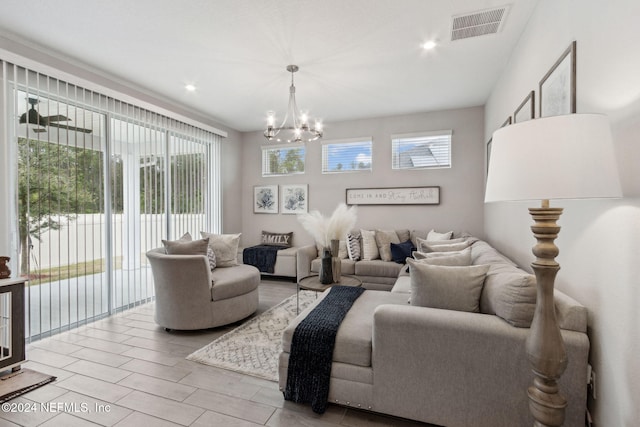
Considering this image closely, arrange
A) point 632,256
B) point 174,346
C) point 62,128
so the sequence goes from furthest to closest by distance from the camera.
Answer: point 62,128 → point 174,346 → point 632,256

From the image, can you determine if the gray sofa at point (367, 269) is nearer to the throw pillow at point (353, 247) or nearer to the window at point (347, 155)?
the throw pillow at point (353, 247)

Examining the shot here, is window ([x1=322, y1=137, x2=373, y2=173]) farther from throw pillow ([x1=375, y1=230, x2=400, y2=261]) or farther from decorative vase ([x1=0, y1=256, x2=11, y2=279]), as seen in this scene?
decorative vase ([x1=0, y1=256, x2=11, y2=279])

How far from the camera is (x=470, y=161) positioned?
4633 mm

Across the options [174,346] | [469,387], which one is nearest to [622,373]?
[469,387]

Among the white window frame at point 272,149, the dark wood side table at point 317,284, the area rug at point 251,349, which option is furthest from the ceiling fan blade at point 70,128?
the white window frame at point 272,149

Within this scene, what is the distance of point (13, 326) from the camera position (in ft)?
7.37

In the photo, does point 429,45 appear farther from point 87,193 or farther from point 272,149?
point 87,193

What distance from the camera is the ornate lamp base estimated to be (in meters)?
1.15

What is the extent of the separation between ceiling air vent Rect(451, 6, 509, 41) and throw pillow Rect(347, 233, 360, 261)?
2.86 meters

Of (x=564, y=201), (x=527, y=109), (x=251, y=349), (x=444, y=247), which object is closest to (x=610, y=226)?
(x=564, y=201)

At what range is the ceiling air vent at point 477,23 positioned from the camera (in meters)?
2.38

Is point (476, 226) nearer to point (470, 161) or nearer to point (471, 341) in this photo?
point (470, 161)

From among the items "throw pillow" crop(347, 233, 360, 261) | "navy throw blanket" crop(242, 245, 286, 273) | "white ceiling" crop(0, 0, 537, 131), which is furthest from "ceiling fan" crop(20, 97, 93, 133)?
"throw pillow" crop(347, 233, 360, 261)

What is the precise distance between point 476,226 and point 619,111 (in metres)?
3.59
